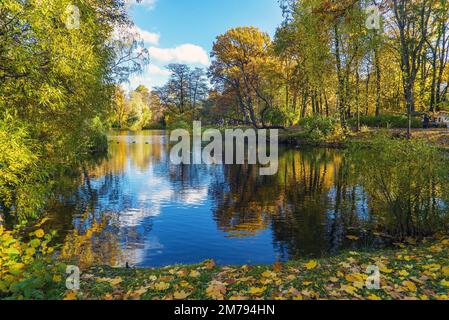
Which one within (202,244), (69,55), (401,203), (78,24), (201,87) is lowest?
(202,244)

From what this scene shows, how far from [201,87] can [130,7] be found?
65290 mm

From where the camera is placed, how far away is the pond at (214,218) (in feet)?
28.3

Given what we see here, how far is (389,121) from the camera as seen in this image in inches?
1260

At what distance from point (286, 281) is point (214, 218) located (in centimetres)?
671

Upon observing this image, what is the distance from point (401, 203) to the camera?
864 cm

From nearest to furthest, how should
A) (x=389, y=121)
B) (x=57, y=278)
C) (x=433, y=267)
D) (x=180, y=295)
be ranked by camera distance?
(x=180, y=295)
(x=57, y=278)
(x=433, y=267)
(x=389, y=121)

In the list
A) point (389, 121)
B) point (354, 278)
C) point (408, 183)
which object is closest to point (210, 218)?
point (408, 183)

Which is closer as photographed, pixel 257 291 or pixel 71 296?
pixel 71 296

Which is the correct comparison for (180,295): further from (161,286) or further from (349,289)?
(349,289)

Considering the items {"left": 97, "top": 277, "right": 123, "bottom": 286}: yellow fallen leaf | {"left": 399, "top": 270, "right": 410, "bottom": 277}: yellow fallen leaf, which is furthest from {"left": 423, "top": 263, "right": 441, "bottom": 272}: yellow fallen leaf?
{"left": 97, "top": 277, "right": 123, "bottom": 286}: yellow fallen leaf

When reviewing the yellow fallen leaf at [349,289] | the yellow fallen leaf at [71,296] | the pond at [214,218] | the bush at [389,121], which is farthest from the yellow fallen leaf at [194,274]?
the bush at [389,121]

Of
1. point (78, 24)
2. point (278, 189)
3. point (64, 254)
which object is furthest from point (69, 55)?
point (278, 189)

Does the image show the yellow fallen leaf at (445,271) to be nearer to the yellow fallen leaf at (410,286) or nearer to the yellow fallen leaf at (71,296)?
the yellow fallen leaf at (410,286)
